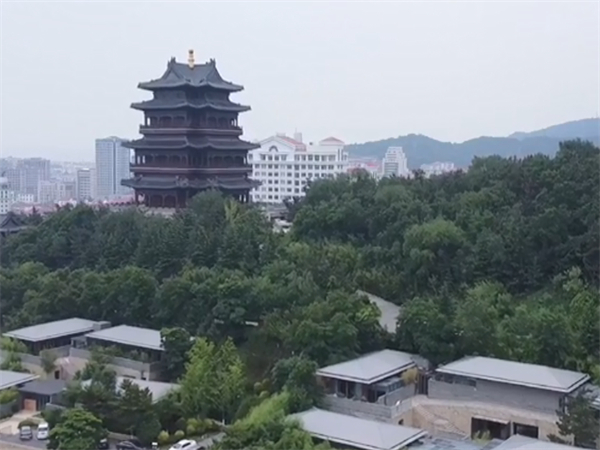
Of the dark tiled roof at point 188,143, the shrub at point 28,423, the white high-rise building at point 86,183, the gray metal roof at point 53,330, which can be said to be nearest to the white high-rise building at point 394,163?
the white high-rise building at point 86,183

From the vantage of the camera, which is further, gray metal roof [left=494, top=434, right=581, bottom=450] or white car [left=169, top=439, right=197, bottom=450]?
white car [left=169, top=439, right=197, bottom=450]

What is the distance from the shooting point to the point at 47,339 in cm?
1339

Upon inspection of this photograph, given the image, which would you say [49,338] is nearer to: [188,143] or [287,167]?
[188,143]

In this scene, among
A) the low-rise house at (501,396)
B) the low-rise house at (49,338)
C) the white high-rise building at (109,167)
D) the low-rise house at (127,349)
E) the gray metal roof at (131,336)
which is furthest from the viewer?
the white high-rise building at (109,167)

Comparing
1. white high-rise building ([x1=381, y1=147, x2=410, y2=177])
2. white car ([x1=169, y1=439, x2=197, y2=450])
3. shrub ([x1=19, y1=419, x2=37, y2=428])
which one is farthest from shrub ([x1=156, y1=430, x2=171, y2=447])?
white high-rise building ([x1=381, y1=147, x2=410, y2=177])

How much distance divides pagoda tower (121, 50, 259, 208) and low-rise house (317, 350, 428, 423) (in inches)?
413

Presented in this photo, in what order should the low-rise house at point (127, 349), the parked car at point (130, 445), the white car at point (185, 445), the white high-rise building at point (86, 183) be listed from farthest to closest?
1. the white high-rise building at point (86, 183)
2. the low-rise house at point (127, 349)
3. the parked car at point (130, 445)
4. the white car at point (185, 445)

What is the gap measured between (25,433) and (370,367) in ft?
15.4

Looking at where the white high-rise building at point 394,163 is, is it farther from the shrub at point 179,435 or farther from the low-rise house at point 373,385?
the shrub at point 179,435

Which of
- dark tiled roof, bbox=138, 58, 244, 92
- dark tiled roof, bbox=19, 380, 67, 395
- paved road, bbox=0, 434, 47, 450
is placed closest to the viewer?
paved road, bbox=0, 434, 47, 450

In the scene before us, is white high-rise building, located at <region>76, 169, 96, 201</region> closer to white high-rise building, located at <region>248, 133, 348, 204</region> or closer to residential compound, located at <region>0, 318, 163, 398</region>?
white high-rise building, located at <region>248, 133, 348, 204</region>

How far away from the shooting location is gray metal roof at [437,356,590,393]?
1005 centimetres

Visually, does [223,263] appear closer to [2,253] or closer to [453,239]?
[453,239]

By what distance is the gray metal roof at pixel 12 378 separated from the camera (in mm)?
11714
